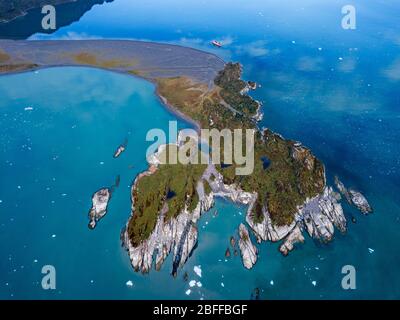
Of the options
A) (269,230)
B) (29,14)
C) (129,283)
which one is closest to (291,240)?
(269,230)

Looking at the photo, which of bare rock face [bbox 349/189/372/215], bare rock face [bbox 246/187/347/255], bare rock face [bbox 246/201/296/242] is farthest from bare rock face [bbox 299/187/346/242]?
bare rock face [bbox 349/189/372/215]

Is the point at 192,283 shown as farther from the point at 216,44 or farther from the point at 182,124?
the point at 216,44

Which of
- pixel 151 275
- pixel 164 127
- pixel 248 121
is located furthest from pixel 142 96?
pixel 151 275

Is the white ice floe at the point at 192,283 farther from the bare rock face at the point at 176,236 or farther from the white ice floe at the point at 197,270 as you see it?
the bare rock face at the point at 176,236

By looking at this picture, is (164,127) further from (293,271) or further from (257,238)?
(293,271)

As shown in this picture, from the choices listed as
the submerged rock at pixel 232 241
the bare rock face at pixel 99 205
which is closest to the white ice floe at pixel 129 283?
the bare rock face at pixel 99 205
